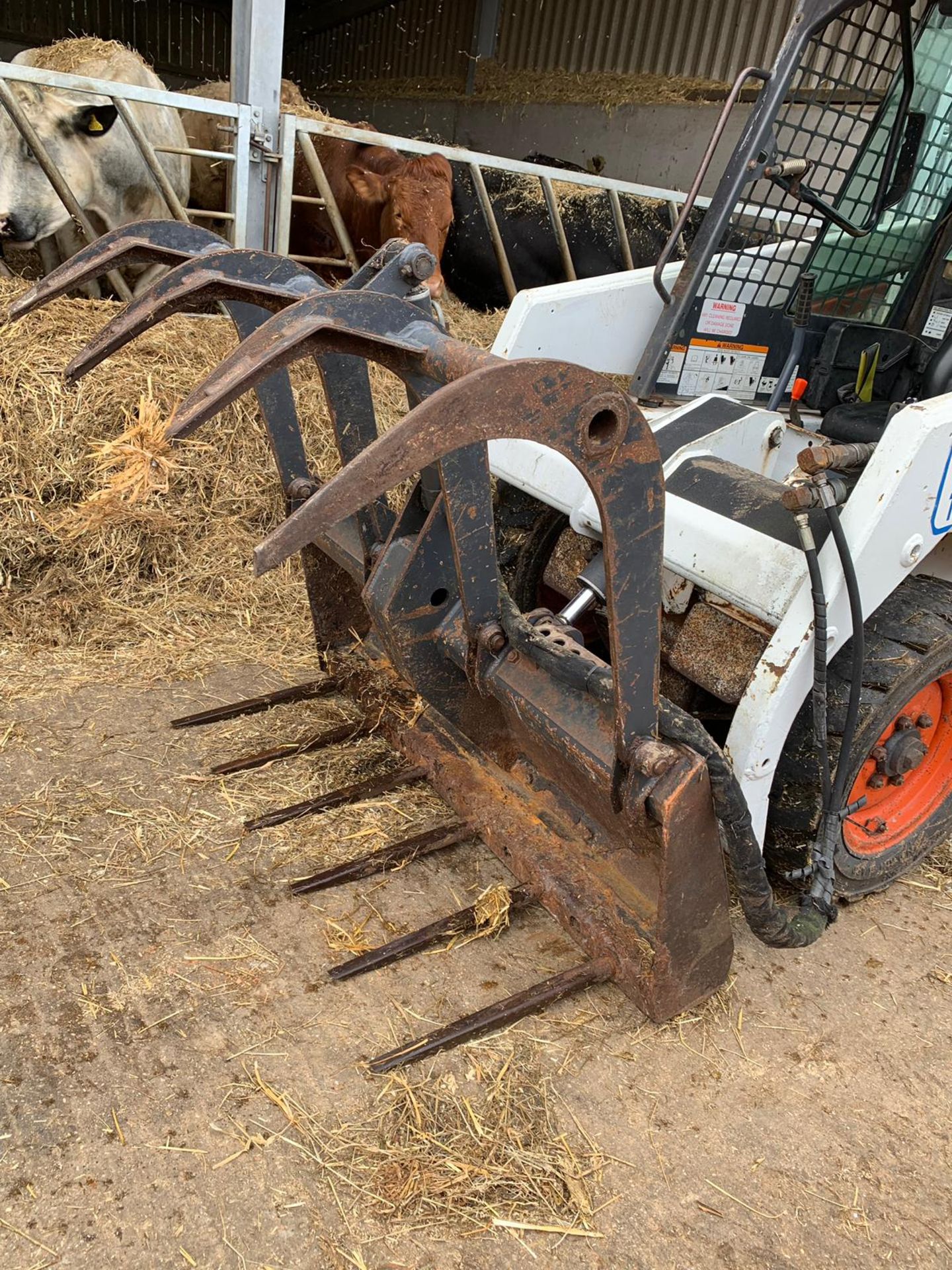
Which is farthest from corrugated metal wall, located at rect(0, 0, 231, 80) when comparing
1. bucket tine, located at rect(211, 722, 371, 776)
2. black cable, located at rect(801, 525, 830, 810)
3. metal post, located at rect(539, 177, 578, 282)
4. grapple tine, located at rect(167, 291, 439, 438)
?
black cable, located at rect(801, 525, 830, 810)

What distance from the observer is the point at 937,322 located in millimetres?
3178

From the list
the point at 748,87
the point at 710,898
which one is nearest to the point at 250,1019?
the point at 710,898

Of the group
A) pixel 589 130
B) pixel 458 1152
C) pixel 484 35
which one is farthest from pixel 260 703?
pixel 484 35

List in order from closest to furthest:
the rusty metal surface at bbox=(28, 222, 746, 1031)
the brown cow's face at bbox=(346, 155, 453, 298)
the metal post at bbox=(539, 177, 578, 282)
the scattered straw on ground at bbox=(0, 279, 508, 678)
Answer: the rusty metal surface at bbox=(28, 222, 746, 1031)
the scattered straw on ground at bbox=(0, 279, 508, 678)
the brown cow's face at bbox=(346, 155, 453, 298)
the metal post at bbox=(539, 177, 578, 282)

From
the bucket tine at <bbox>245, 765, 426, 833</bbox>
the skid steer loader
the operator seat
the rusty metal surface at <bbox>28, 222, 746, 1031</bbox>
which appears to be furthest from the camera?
the operator seat

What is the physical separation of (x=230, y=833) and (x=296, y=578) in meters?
1.84

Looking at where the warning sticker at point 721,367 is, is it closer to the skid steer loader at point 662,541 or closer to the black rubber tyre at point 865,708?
the skid steer loader at point 662,541

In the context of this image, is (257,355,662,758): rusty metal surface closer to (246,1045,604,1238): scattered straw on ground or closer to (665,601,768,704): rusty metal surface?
(665,601,768,704): rusty metal surface

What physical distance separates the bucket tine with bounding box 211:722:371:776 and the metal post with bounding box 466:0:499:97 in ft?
36.1

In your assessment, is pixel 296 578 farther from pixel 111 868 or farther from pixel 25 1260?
pixel 25 1260

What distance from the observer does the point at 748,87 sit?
8859 mm

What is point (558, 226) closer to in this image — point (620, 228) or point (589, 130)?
point (620, 228)

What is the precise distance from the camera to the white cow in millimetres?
5238

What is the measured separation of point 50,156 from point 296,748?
152 inches
